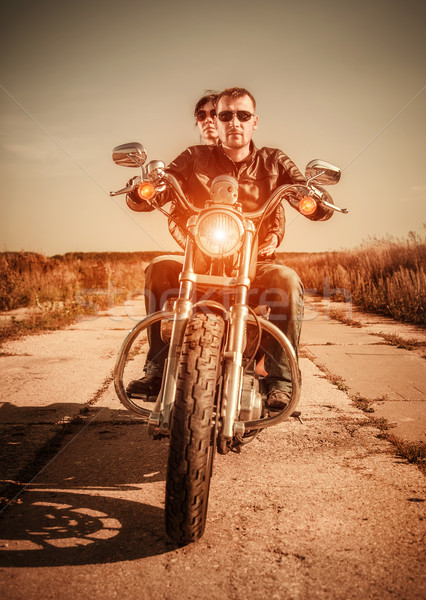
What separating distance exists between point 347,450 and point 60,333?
18.6 ft

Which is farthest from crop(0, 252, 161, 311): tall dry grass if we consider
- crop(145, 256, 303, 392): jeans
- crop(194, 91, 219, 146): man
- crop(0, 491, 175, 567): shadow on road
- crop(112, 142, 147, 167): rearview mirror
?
crop(0, 491, 175, 567): shadow on road

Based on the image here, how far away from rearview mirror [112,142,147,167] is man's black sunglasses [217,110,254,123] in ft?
2.65

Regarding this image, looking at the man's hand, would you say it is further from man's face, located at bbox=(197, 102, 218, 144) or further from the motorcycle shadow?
man's face, located at bbox=(197, 102, 218, 144)

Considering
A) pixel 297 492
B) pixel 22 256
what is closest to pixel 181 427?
pixel 297 492

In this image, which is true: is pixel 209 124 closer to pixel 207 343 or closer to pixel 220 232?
pixel 220 232

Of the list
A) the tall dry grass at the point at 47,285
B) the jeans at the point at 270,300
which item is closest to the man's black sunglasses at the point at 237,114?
the jeans at the point at 270,300

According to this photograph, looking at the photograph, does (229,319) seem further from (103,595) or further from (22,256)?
(22,256)

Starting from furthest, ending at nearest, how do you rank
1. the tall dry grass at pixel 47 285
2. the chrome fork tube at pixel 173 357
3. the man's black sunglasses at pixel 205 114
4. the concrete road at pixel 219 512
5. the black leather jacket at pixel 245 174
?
the tall dry grass at pixel 47 285
the man's black sunglasses at pixel 205 114
the black leather jacket at pixel 245 174
the chrome fork tube at pixel 173 357
the concrete road at pixel 219 512

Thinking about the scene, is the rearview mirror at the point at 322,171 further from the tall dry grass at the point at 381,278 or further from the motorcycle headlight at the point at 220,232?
the tall dry grass at the point at 381,278

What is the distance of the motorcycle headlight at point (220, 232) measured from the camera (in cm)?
213

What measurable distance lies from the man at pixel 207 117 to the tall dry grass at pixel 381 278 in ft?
16.3

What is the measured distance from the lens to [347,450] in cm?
279

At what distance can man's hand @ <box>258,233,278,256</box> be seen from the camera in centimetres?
295

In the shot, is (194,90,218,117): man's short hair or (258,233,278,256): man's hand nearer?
(258,233,278,256): man's hand
